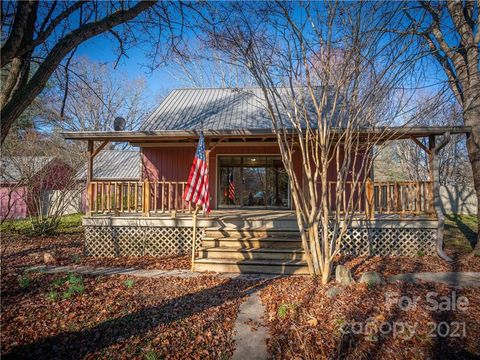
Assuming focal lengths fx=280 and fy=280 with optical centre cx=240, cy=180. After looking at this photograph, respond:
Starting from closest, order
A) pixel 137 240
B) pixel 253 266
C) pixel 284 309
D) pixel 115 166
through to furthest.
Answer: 1. pixel 284 309
2. pixel 253 266
3. pixel 137 240
4. pixel 115 166

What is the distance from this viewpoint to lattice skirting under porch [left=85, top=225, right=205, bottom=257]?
760 cm

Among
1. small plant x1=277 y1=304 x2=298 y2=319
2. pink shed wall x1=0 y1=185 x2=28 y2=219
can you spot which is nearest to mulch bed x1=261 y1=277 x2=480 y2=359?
small plant x1=277 y1=304 x2=298 y2=319

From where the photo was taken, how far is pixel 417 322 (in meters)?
3.57

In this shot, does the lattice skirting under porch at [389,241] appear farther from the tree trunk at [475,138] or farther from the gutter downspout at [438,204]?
the tree trunk at [475,138]

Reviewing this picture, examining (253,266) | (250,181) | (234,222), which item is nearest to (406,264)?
(253,266)

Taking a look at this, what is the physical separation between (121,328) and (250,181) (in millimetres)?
7684

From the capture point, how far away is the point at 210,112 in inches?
415

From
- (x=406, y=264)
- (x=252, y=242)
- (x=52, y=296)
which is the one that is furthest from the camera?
(x=252, y=242)

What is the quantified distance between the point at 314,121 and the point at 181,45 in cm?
477

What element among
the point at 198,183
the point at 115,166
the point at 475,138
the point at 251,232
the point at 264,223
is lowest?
the point at 251,232

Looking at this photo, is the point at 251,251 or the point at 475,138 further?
the point at 475,138

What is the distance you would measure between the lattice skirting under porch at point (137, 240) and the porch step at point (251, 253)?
42.2 inches

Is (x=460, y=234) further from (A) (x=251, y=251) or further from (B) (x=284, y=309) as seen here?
(B) (x=284, y=309)

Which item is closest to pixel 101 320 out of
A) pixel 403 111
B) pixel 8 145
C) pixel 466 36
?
pixel 403 111
